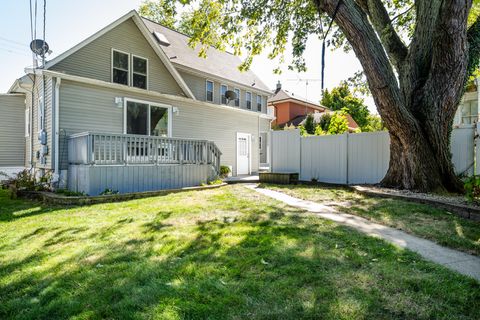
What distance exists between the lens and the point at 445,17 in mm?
7258

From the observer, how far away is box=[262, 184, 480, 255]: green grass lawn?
3999mm

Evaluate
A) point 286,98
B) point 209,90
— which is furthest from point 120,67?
point 286,98

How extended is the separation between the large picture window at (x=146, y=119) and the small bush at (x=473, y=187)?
10.5 m

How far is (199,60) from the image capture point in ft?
51.6

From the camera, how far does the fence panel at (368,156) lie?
31.0 ft

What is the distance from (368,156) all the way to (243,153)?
320 inches

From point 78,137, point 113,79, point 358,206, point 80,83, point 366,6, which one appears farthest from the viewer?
point 113,79

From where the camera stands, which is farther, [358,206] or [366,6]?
[366,6]

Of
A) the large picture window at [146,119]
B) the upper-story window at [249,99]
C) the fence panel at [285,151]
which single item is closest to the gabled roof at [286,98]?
the upper-story window at [249,99]

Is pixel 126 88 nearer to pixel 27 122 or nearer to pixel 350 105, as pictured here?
pixel 27 122

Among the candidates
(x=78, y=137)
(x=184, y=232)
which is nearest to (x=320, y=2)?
(x=184, y=232)

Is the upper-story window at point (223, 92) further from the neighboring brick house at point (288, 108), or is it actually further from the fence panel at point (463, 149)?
the neighboring brick house at point (288, 108)

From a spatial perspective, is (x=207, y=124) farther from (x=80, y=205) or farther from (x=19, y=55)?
(x=19, y=55)

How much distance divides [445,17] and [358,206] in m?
5.32
